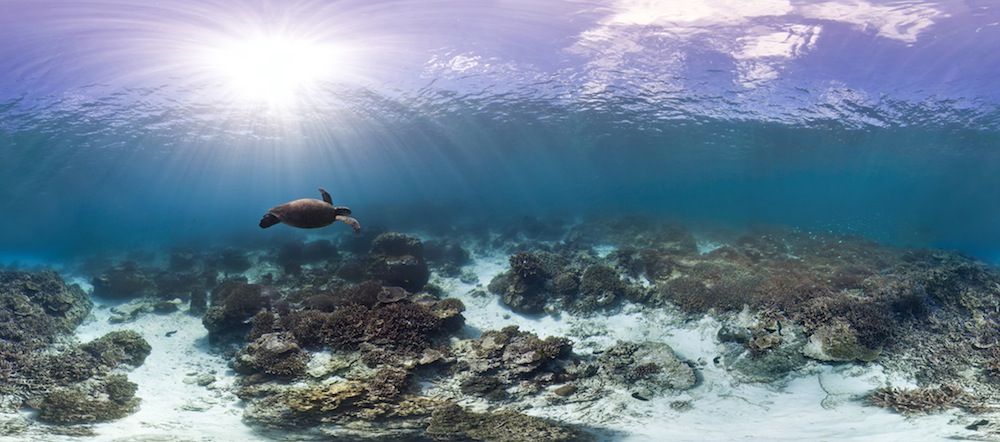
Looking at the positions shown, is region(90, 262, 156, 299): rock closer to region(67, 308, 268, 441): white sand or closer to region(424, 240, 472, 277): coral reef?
region(67, 308, 268, 441): white sand

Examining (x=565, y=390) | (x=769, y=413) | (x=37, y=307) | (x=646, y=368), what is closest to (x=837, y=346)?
(x=769, y=413)

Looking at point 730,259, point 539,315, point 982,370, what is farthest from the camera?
point 730,259

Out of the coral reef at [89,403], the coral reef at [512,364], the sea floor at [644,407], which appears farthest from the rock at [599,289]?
the coral reef at [89,403]

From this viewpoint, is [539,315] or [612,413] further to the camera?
[539,315]

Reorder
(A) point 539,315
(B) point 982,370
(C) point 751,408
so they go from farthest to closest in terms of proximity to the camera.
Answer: (A) point 539,315, (B) point 982,370, (C) point 751,408

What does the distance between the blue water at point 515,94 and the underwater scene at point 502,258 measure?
7.2 inches

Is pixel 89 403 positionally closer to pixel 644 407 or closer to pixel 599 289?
pixel 644 407

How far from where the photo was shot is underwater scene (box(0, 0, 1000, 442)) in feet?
24.3

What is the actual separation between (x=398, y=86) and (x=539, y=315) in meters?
16.2

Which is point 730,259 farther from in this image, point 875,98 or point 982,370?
point 875,98

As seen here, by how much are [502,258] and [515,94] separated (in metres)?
10.8

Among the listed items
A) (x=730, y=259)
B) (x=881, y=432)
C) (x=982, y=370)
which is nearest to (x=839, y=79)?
(x=730, y=259)

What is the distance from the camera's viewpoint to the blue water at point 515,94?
15586 mm

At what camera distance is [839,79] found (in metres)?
20.1
